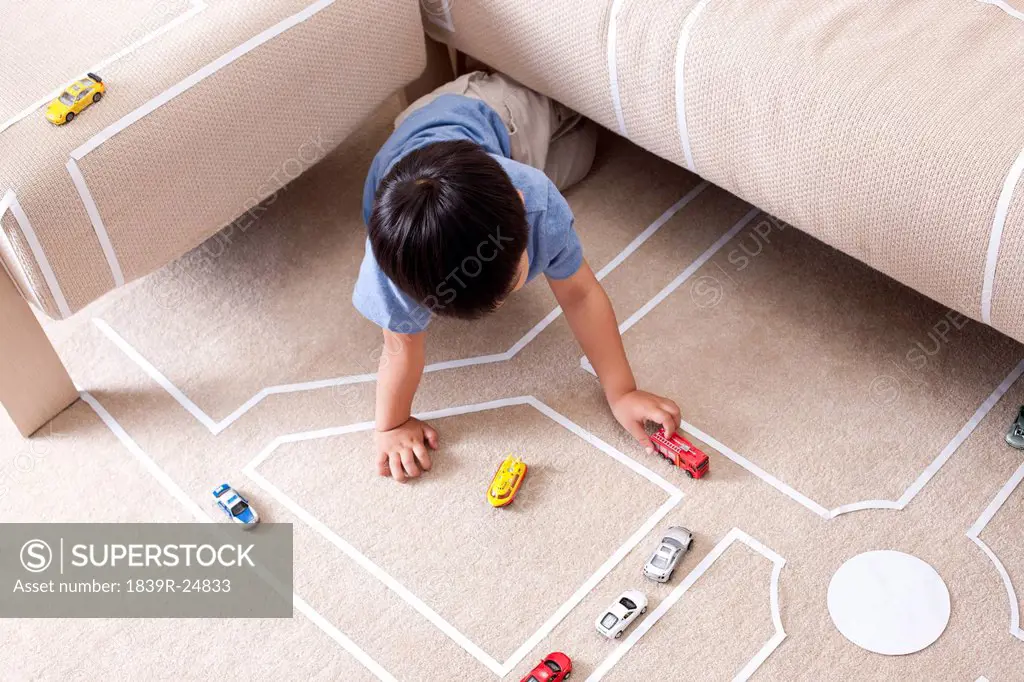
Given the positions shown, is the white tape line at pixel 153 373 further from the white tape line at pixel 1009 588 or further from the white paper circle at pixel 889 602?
the white tape line at pixel 1009 588

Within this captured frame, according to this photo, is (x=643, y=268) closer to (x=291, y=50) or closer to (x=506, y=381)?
(x=506, y=381)

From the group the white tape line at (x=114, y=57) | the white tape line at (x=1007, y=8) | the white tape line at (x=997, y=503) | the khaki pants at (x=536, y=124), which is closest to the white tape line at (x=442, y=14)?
the khaki pants at (x=536, y=124)

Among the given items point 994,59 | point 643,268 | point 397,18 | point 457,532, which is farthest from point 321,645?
point 994,59

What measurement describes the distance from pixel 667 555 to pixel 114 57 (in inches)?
29.9

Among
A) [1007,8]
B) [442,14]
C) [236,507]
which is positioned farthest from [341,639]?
[1007,8]

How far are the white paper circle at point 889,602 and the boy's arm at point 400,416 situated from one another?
1.44 feet

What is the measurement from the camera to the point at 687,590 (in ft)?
3.59

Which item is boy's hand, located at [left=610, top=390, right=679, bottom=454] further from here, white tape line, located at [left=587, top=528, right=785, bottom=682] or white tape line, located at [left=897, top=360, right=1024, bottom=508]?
white tape line, located at [left=897, top=360, right=1024, bottom=508]

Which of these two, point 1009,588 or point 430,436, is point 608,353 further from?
point 1009,588

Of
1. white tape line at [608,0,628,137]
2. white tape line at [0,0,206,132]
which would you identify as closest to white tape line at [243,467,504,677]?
white tape line at [0,0,206,132]

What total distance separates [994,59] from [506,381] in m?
0.60

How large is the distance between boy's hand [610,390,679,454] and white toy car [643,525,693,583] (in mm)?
115

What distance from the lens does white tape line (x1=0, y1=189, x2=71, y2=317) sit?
106 centimetres

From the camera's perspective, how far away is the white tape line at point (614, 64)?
122 centimetres
